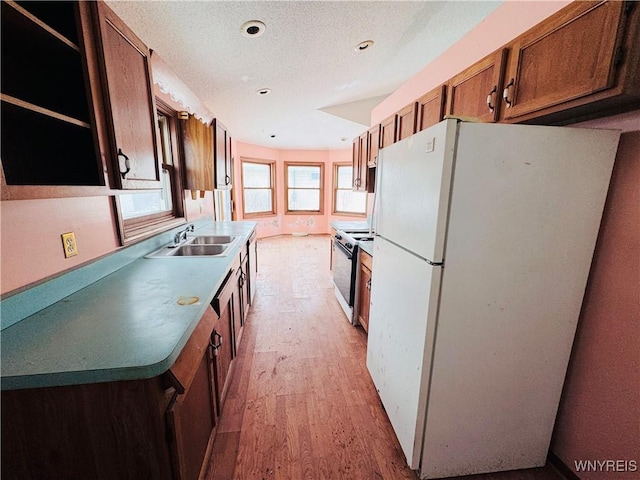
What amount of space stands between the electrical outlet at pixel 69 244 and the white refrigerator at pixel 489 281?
1.66 m

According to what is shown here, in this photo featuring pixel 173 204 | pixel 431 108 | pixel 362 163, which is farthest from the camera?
pixel 362 163

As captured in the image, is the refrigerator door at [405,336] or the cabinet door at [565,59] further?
the refrigerator door at [405,336]

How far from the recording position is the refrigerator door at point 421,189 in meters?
1.05

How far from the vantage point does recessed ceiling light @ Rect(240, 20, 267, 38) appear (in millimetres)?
1910

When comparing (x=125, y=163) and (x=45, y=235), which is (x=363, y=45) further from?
(x=45, y=235)

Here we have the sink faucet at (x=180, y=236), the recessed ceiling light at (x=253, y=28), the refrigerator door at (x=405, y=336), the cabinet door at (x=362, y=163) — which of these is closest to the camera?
the refrigerator door at (x=405, y=336)

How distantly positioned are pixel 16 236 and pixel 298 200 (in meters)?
6.69

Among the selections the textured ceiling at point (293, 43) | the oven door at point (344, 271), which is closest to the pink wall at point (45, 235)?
the textured ceiling at point (293, 43)

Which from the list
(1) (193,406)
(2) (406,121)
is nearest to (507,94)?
(2) (406,121)

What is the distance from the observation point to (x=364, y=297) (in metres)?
2.53

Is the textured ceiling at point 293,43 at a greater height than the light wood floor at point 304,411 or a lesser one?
greater

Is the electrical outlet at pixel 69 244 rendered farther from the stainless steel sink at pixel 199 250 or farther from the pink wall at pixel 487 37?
the pink wall at pixel 487 37

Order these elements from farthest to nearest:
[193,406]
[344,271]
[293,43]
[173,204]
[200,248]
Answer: [344,271] < [173,204] < [200,248] < [293,43] < [193,406]

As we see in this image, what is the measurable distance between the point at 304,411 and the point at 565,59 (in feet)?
7.44
